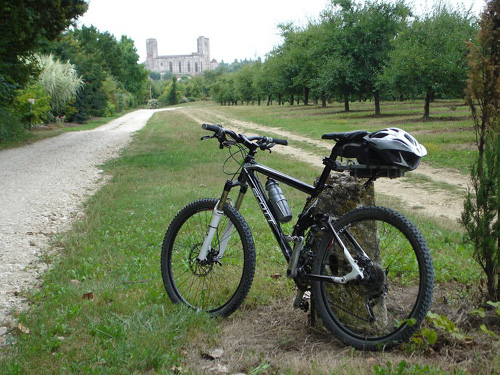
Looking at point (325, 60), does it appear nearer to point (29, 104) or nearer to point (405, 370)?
point (29, 104)

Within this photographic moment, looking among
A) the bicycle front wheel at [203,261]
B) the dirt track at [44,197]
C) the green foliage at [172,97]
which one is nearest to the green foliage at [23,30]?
the dirt track at [44,197]

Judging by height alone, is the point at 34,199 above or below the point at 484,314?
below

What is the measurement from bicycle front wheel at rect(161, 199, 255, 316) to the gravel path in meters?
1.40

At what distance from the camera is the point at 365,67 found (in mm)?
33250

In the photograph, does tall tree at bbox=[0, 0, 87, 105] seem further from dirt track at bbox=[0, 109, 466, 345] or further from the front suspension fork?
the front suspension fork

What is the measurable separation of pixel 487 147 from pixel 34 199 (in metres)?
8.47

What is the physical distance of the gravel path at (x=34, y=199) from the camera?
5282 millimetres

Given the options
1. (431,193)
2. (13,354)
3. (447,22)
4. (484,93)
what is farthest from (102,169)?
(447,22)

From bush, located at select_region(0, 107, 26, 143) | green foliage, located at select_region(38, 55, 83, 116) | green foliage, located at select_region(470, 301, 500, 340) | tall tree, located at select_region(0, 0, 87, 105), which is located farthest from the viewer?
green foliage, located at select_region(38, 55, 83, 116)

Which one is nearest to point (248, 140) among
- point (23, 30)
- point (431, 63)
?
point (23, 30)

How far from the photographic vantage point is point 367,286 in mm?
3189

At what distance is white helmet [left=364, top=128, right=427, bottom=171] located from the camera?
2.95 m

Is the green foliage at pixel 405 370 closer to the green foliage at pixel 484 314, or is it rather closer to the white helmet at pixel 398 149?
the green foliage at pixel 484 314

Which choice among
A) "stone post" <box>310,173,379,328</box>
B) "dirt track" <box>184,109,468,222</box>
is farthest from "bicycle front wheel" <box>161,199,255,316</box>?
"dirt track" <box>184,109,468,222</box>
